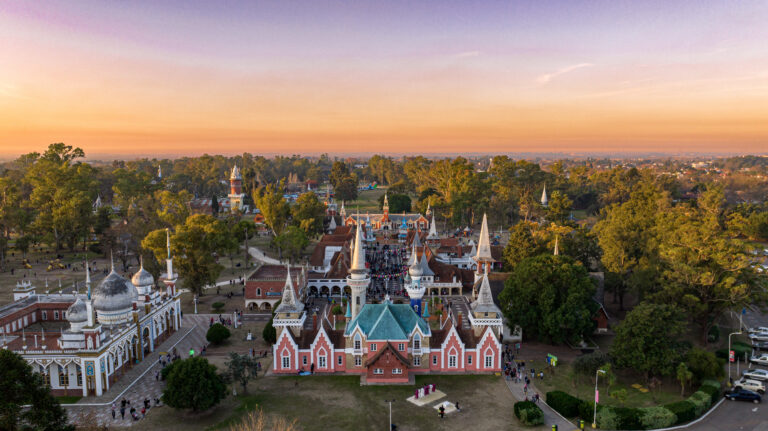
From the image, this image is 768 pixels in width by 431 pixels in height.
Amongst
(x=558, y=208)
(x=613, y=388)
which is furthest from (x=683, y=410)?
(x=558, y=208)

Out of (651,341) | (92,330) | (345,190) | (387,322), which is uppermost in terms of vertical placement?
(345,190)

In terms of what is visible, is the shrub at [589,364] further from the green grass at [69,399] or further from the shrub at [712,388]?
the green grass at [69,399]

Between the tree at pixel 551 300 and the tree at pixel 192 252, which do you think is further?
the tree at pixel 192 252

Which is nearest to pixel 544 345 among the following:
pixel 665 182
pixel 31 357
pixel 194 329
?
pixel 194 329

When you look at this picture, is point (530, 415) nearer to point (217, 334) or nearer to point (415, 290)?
point (415, 290)

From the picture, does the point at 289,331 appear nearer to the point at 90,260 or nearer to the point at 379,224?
the point at 90,260

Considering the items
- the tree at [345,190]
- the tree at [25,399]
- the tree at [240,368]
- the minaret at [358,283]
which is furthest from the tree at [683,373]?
the tree at [345,190]
